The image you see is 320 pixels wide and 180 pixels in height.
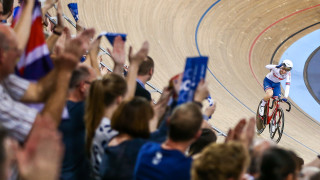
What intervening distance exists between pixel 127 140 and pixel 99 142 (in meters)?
0.23

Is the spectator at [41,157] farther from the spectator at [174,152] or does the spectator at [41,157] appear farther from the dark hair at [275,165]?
the dark hair at [275,165]

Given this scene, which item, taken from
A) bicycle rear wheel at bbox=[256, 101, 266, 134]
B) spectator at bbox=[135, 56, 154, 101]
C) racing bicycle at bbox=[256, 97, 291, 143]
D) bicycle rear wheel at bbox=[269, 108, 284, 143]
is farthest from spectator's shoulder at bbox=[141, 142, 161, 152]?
bicycle rear wheel at bbox=[256, 101, 266, 134]

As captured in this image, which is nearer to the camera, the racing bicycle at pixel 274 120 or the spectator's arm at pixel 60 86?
the spectator's arm at pixel 60 86

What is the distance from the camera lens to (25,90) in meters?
2.04

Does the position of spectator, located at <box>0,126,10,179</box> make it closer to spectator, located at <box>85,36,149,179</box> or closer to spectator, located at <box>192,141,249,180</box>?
spectator, located at <box>192,141,249,180</box>

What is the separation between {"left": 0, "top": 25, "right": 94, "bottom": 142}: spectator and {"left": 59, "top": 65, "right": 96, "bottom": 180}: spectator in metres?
0.43

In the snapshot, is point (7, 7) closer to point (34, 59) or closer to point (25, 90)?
point (34, 59)

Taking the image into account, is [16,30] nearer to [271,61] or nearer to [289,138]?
[289,138]

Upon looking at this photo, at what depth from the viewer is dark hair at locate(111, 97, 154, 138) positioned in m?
2.30

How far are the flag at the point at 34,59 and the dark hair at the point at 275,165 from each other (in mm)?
1368

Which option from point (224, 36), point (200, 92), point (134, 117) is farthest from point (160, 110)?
point (224, 36)

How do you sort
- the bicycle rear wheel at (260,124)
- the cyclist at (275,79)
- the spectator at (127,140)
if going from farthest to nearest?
the bicycle rear wheel at (260,124), the cyclist at (275,79), the spectator at (127,140)

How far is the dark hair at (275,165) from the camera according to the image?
6.36 feet

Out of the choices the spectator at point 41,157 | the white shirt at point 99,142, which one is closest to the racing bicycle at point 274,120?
the white shirt at point 99,142
